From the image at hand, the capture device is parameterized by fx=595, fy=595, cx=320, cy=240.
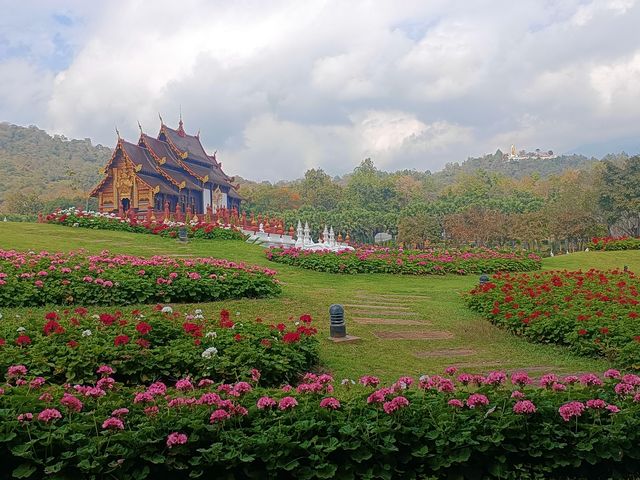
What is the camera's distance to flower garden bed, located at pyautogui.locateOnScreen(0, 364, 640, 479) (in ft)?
9.85

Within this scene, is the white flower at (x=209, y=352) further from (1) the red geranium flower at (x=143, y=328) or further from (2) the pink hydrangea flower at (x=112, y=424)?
(2) the pink hydrangea flower at (x=112, y=424)

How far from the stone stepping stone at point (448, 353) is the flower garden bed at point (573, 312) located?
1.04 meters

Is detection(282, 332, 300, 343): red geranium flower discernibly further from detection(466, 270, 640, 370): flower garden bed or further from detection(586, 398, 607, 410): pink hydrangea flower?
detection(466, 270, 640, 370): flower garden bed

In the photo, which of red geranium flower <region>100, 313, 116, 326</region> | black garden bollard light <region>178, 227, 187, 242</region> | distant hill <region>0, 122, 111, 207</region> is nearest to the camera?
red geranium flower <region>100, 313, 116, 326</region>

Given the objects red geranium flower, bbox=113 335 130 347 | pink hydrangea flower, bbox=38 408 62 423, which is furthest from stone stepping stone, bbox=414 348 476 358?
pink hydrangea flower, bbox=38 408 62 423

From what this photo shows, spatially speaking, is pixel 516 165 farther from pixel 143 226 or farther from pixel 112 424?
pixel 112 424

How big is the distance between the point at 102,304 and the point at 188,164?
2654 centimetres

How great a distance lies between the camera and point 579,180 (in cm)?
5044

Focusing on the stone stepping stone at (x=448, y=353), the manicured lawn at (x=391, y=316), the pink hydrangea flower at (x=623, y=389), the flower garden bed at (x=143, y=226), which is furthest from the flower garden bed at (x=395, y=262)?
the pink hydrangea flower at (x=623, y=389)

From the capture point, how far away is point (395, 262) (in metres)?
15.4

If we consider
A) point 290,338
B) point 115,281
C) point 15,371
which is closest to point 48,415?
point 15,371

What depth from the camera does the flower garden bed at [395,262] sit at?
1500 centimetres

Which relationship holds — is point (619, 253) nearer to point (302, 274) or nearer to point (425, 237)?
point (302, 274)

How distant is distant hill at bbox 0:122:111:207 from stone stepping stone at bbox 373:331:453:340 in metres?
50.1
